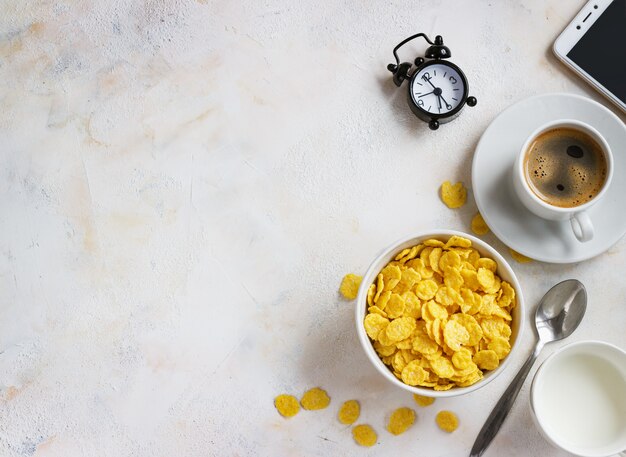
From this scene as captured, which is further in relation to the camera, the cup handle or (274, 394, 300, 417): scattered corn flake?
(274, 394, 300, 417): scattered corn flake

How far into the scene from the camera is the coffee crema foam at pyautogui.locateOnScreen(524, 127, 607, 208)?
1089 mm

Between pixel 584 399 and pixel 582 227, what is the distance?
0.28 metres

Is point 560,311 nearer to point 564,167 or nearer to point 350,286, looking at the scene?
point 564,167

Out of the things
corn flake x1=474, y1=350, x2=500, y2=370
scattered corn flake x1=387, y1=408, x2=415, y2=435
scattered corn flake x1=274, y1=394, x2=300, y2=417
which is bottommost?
scattered corn flake x1=274, y1=394, x2=300, y2=417

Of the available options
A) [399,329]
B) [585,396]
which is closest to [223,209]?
[399,329]

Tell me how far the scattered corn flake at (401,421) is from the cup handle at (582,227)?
0.39 m

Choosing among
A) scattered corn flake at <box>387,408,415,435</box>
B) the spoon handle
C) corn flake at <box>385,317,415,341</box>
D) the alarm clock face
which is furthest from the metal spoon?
the alarm clock face

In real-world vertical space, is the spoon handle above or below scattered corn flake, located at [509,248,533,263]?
below

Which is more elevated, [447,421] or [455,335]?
[455,335]

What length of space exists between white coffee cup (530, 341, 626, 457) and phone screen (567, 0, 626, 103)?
0.42 metres

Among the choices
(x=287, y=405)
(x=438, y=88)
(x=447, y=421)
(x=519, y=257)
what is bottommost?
(x=287, y=405)

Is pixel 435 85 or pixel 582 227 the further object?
pixel 435 85

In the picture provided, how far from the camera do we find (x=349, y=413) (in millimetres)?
1163

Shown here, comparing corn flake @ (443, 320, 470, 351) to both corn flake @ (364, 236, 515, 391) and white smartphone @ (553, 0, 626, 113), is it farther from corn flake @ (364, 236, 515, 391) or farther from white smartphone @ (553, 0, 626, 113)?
white smartphone @ (553, 0, 626, 113)
